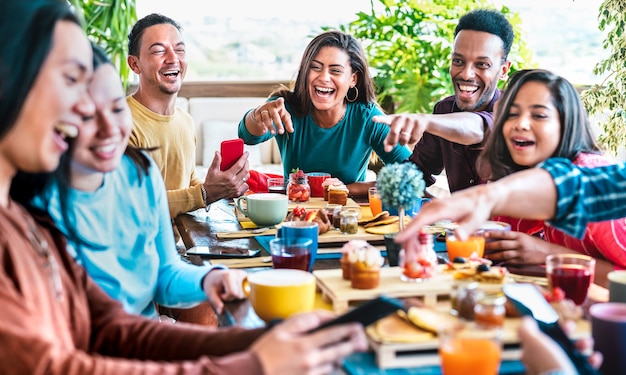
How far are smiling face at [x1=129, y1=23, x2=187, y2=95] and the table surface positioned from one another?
26.1 inches

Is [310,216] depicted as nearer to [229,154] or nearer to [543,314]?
[229,154]

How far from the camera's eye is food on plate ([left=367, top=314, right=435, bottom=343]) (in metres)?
1.25

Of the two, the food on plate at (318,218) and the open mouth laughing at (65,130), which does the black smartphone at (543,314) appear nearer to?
the food on plate at (318,218)

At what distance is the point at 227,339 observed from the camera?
1.33m

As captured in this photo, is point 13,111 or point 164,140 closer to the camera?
point 13,111

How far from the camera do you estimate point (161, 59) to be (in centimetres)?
325

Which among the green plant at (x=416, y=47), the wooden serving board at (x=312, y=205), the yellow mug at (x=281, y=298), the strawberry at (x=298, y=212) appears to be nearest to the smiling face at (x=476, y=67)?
the wooden serving board at (x=312, y=205)

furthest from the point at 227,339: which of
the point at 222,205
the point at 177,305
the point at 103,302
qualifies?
the point at 222,205

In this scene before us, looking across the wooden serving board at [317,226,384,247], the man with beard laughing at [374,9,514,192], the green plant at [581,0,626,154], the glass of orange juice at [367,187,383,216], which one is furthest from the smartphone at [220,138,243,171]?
the green plant at [581,0,626,154]

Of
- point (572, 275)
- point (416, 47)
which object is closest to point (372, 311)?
point (572, 275)

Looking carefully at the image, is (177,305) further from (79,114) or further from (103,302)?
(79,114)

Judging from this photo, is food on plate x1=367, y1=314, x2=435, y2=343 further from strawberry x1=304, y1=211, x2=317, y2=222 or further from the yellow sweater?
the yellow sweater

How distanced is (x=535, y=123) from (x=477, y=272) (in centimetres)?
65

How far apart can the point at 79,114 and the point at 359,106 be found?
2269mm
